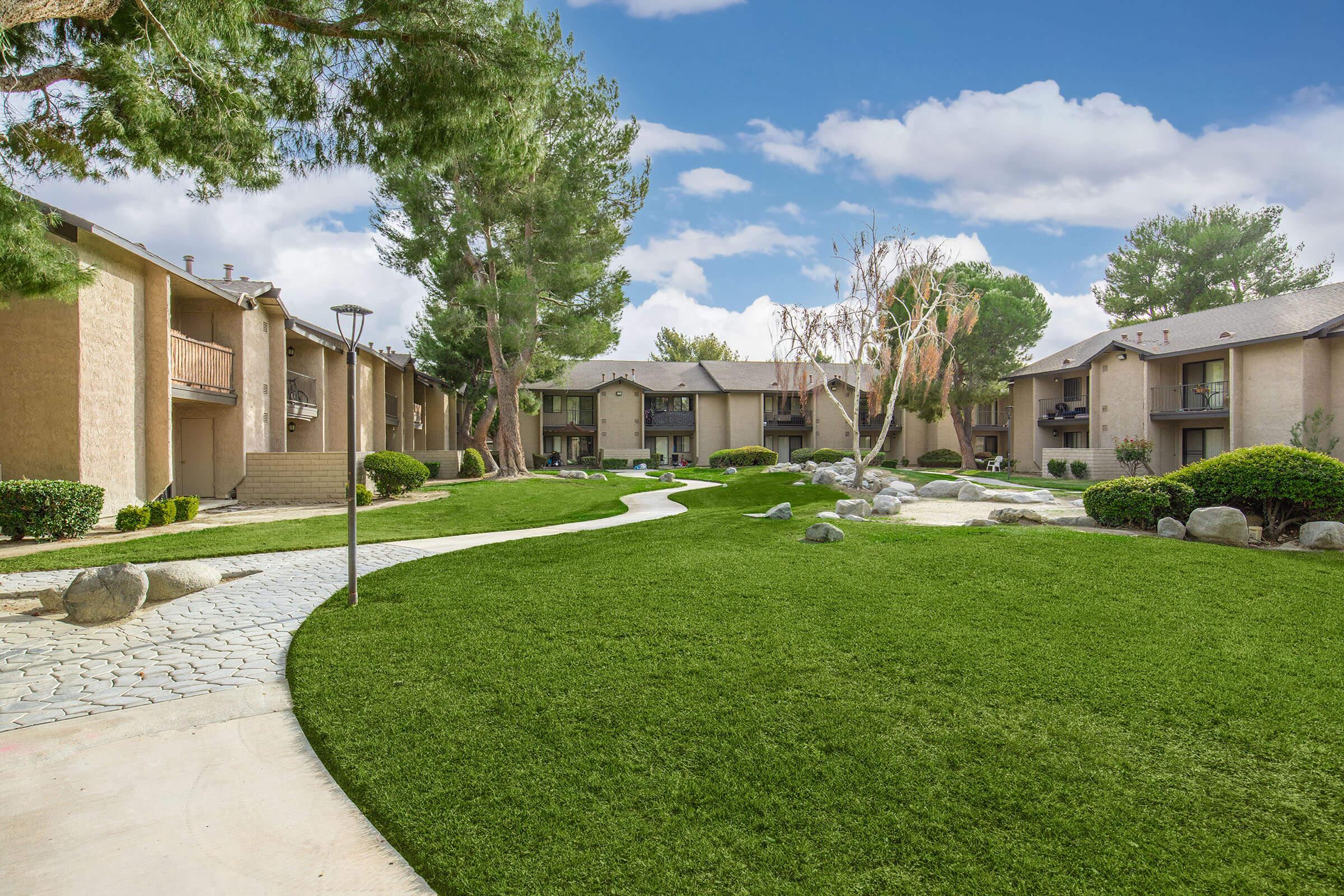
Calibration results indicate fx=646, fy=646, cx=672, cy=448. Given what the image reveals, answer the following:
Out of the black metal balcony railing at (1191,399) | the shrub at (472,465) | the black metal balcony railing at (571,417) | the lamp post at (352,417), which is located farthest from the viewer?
the black metal balcony railing at (571,417)

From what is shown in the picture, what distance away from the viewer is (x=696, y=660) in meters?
4.71

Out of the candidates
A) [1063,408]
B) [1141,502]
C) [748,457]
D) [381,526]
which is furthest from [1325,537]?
[748,457]

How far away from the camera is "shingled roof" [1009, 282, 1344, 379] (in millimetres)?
19844

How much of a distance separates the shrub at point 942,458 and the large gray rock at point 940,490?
60.9 ft

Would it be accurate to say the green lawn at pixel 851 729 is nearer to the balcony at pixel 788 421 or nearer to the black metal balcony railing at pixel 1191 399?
the black metal balcony railing at pixel 1191 399

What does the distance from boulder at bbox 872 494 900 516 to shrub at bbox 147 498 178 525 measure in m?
13.6

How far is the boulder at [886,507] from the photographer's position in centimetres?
1270

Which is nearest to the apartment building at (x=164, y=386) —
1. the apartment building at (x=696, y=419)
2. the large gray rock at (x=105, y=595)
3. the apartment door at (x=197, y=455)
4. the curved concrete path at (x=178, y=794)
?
the apartment door at (x=197, y=455)

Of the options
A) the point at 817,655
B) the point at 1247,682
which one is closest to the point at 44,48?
the point at 817,655

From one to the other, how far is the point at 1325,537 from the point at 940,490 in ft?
28.3

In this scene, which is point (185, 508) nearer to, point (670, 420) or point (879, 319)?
point (879, 319)

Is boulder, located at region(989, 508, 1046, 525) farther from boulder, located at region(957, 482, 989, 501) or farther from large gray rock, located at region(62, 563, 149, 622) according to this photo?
large gray rock, located at region(62, 563, 149, 622)

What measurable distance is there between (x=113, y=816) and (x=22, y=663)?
3.33 m

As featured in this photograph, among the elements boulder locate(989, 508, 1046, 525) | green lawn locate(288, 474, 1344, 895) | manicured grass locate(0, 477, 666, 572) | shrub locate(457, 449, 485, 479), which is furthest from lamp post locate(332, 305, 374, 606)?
shrub locate(457, 449, 485, 479)
